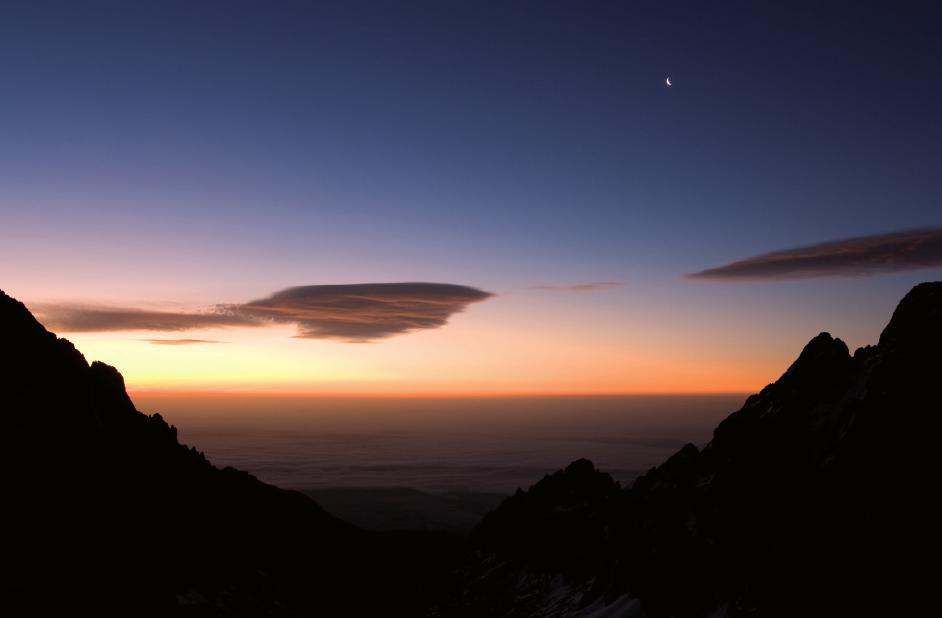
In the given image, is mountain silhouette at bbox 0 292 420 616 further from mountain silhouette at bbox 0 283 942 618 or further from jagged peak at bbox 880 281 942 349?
jagged peak at bbox 880 281 942 349

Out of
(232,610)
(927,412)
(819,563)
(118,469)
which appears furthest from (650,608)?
(118,469)

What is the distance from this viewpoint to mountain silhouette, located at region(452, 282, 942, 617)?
30.0 meters

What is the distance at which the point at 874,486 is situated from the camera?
3114 cm

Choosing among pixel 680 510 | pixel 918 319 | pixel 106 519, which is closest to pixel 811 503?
pixel 918 319

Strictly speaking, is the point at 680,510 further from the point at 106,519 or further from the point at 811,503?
the point at 106,519

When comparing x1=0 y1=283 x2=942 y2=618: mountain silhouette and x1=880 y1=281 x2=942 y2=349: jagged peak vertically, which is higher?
x1=880 y1=281 x2=942 y2=349: jagged peak

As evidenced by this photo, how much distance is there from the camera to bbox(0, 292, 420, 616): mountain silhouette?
3478 centimetres

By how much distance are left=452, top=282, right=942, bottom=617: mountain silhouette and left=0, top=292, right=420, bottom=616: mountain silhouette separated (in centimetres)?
3622

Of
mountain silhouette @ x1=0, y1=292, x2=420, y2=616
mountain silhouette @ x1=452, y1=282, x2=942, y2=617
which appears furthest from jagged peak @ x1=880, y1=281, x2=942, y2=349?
mountain silhouette @ x1=0, y1=292, x2=420, y2=616

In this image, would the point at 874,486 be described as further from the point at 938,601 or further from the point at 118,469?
the point at 118,469

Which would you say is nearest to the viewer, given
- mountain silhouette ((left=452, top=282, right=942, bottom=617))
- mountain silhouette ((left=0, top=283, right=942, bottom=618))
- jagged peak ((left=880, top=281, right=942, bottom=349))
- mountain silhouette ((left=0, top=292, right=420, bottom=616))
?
mountain silhouette ((left=452, top=282, right=942, bottom=617))

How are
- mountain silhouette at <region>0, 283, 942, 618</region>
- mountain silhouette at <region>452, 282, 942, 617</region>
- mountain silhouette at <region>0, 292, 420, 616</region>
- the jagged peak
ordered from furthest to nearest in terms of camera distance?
mountain silhouette at <region>0, 292, 420, 616</region>
the jagged peak
mountain silhouette at <region>0, 283, 942, 618</region>
mountain silhouette at <region>452, 282, 942, 617</region>

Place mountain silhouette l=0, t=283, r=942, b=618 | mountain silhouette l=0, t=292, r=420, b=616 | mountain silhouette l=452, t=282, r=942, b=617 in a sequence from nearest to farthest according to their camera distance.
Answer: mountain silhouette l=452, t=282, r=942, b=617 < mountain silhouette l=0, t=283, r=942, b=618 < mountain silhouette l=0, t=292, r=420, b=616

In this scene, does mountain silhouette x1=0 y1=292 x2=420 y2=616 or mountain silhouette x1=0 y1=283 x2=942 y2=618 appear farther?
mountain silhouette x1=0 y1=292 x2=420 y2=616
